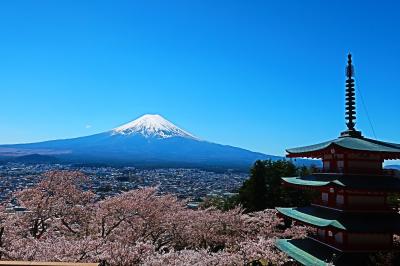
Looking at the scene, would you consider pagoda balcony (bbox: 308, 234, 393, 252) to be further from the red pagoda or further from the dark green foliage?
the dark green foliage

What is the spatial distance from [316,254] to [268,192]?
58.3 ft

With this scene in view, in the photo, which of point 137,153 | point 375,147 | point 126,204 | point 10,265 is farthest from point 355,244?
point 137,153

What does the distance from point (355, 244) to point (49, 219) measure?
13.5 m

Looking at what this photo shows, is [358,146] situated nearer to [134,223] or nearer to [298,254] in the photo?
[298,254]

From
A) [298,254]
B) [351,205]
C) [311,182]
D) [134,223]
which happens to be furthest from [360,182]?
[134,223]

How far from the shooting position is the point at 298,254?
1198 centimetres

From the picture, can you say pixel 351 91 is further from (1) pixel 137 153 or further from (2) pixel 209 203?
(1) pixel 137 153

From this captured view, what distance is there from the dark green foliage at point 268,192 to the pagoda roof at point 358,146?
49.9 ft

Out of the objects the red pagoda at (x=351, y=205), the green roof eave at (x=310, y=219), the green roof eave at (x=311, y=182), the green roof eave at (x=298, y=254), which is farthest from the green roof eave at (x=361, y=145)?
the green roof eave at (x=298, y=254)

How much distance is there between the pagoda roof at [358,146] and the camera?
11216 mm

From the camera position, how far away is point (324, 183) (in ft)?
37.1

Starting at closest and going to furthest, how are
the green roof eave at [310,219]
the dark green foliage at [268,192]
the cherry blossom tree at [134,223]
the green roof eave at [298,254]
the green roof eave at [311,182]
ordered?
the green roof eave at [310,219] → the green roof eave at [311,182] → the green roof eave at [298,254] → the cherry blossom tree at [134,223] → the dark green foliage at [268,192]

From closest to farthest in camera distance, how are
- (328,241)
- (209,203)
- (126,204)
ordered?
(328,241)
(126,204)
(209,203)

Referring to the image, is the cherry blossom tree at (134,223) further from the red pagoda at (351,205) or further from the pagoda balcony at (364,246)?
the pagoda balcony at (364,246)
